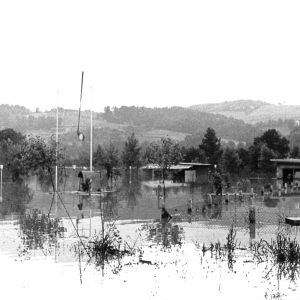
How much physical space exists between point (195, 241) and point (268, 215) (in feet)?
33.2

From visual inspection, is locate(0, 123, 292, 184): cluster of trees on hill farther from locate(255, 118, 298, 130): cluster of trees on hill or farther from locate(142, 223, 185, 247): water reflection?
locate(255, 118, 298, 130): cluster of trees on hill

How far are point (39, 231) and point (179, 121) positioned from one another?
505 ft

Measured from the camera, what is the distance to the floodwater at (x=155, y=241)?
53.5ft

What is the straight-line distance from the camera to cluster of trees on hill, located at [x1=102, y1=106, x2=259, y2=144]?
6821 inches

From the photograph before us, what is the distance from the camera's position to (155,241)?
2264 centimetres

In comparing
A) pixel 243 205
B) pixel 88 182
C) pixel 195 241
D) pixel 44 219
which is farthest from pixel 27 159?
pixel 195 241

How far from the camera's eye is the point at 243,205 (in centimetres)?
3856

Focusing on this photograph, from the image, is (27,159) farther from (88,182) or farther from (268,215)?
(268,215)

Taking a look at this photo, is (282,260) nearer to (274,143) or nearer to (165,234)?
(165,234)

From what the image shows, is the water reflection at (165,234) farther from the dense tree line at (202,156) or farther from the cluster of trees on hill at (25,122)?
the cluster of trees on hill at (25,122)

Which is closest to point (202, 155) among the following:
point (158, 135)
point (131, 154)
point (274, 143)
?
point (131, 154)

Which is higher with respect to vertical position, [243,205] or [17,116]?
[17,116]

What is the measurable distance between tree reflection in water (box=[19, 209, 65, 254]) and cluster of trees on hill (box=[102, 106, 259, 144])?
135 m

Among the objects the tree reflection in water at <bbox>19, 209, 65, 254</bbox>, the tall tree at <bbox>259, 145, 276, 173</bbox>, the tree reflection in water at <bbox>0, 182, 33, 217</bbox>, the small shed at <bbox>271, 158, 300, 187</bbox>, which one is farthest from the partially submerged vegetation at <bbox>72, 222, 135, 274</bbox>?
the tall tree at <bbox>259, 145, 276, 173</bbox>
